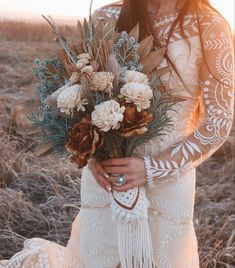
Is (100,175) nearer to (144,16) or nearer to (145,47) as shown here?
(145,47)

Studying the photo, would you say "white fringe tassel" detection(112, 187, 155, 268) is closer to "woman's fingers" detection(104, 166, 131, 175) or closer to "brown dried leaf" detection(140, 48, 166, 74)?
"woman's fingers" detection(104, 166, 131, 175)

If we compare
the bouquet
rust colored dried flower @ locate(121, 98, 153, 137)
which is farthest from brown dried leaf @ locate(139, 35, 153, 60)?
rust colored dried flower @ locate(121, 98, 153, 137)

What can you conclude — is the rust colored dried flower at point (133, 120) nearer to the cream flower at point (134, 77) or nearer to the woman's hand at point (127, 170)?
the cream flower at point (134, 77)

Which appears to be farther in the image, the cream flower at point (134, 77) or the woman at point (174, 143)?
the woman at point (174, 143)

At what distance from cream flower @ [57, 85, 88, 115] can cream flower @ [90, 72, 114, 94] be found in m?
0.05

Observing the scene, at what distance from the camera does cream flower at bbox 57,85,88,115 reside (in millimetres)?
1681

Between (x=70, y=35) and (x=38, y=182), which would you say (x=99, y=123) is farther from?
(x=38, y=182)

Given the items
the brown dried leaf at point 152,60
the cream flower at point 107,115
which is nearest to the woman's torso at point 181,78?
the brown dried leaf at point 152,60

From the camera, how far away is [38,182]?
4645mm

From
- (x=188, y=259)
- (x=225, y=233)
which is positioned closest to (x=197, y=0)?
(x=188, y=259)

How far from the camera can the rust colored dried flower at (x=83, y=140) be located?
1.68 meters

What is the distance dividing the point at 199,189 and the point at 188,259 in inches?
107

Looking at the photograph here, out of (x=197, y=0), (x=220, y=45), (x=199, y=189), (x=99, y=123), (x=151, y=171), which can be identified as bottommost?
(x=199, y=189)

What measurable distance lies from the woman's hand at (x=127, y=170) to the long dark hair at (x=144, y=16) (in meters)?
0.37
